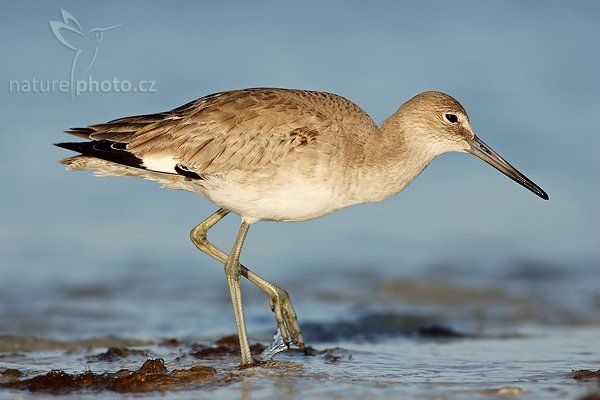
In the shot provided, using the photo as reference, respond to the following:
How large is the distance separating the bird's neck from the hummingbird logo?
29.5 feet

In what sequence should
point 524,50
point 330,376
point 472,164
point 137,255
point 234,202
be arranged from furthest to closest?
point 524,50
point 472,164
point 137,255
point 234,202
point 330,376

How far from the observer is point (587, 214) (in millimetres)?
14242

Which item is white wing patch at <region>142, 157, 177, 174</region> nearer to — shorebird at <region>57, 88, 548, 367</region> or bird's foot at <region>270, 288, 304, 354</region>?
shorebird at <region>57, 88, 548, 367</region>

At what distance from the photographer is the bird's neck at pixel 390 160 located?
28.1 feet

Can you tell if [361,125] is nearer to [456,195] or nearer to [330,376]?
[330,376]

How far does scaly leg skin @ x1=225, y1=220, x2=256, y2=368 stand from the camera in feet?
27.5

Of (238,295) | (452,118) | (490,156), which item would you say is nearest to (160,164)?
(238,295)

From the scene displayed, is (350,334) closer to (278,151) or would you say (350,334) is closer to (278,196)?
(278,196)

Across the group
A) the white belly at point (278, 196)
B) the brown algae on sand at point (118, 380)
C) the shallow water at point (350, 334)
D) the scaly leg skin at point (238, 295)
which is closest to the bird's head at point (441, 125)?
the white belly at point (278, 196)

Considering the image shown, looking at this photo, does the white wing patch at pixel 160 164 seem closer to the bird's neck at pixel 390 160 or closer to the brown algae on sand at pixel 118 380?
the bird's neck at pixel 390 160

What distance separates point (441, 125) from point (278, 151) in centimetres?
152

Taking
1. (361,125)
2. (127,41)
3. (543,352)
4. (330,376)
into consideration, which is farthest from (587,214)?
(127,41)

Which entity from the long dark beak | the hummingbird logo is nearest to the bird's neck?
the long dark beak

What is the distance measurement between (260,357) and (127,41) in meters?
11.1
